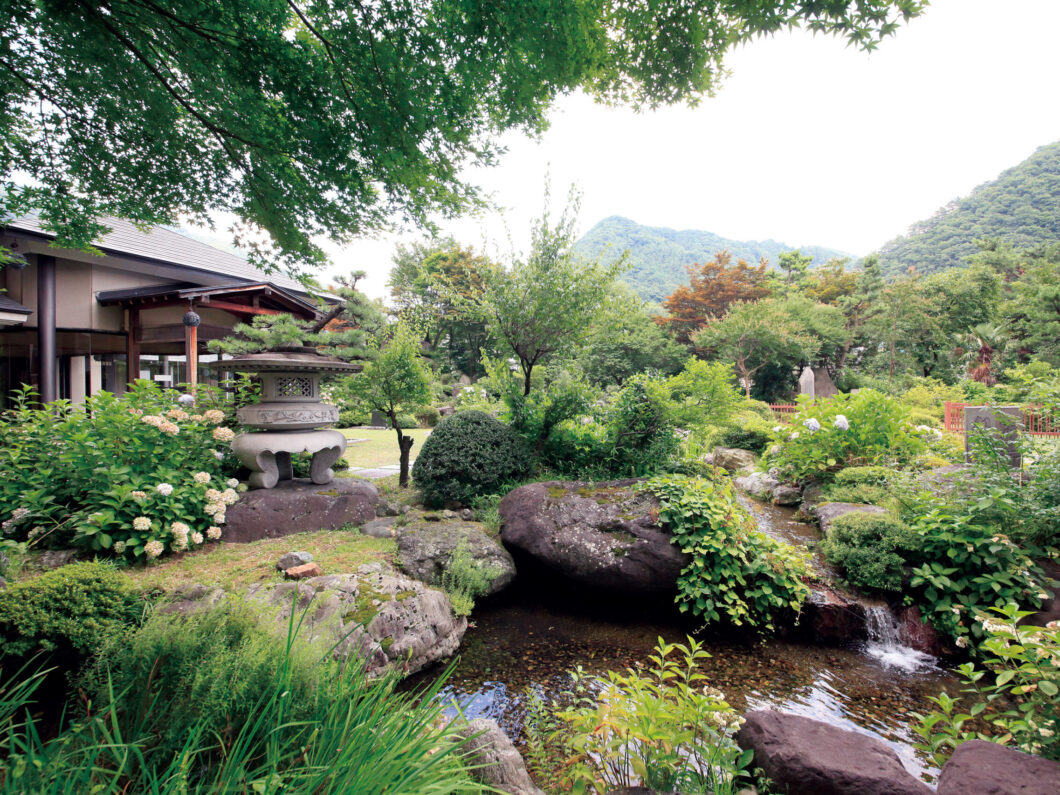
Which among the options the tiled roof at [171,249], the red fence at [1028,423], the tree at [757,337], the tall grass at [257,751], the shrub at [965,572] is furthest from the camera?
the tree at [757,337]

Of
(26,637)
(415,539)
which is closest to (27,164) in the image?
(26,637)

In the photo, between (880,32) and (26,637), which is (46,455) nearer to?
(26,637)

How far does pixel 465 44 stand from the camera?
2.41 metres

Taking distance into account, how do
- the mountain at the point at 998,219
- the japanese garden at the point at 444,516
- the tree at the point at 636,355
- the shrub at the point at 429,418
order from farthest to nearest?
the mountain at the point at 998,219, the tree at the point at 636,355, the shrub at the point at 429,418, the japanese garden at the point at 444,516

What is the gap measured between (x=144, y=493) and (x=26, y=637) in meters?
1.94

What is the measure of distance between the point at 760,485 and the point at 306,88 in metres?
8.15

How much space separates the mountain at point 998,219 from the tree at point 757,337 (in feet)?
85.6

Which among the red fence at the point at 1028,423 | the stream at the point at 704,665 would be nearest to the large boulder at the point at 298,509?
the stream at the point at 704,665

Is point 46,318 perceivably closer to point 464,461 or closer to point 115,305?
point 115,305

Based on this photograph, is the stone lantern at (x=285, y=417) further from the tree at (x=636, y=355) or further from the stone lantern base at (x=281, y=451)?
the tree at (x=636, y=355)

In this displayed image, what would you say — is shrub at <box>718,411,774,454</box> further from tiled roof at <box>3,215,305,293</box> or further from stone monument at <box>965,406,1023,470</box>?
tiled roof at <box>3,215,305,293</box>

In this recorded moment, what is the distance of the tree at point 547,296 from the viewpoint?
21.4 ft

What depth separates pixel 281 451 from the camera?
5301 millimetres

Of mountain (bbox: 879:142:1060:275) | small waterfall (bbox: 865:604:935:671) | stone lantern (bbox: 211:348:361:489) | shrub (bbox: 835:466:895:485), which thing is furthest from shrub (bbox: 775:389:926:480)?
mountain (bbox: 879:142:1060:275)
